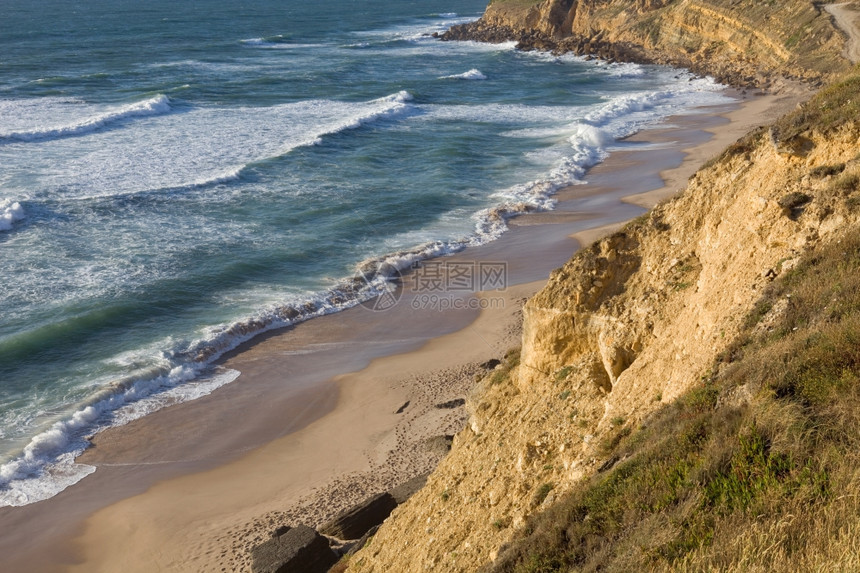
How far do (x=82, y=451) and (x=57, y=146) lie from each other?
26457 mm

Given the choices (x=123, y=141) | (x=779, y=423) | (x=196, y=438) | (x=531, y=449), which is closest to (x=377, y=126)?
(x=123, y=141)

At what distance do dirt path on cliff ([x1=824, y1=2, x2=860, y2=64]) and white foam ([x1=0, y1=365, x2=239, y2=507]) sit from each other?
39.3 metres

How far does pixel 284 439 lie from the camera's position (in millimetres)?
16938

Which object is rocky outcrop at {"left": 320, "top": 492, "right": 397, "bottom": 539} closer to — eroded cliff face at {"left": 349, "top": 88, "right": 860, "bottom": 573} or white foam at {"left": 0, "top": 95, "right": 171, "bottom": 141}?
eroded cliff face at {"left": 349, "top": 88, "right": 860, "bottom": 573}

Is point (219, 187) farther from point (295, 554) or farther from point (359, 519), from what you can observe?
point (295, 554)

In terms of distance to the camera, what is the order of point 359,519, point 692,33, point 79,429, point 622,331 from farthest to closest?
point 692,33 → point 79,429 → point 359,519 → point 622,331

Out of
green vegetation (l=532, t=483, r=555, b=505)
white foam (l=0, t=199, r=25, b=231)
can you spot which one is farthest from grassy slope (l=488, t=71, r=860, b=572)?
white foam (l=0, t=199, r=25, b=231)

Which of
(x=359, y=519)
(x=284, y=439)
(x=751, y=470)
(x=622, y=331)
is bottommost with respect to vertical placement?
(x=284, y=439)

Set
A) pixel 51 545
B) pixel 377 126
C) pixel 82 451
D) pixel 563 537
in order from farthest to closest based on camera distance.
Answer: pixel 377 126, pixel 82 451, pixel 51 545, pixel 563 537

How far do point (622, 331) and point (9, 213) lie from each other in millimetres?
24961

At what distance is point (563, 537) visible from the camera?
7145 millimetres

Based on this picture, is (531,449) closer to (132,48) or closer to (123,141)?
(123,141)

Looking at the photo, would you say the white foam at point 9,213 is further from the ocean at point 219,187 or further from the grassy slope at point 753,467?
the grassy slope at point 753,467

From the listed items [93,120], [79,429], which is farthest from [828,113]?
[93,120]
